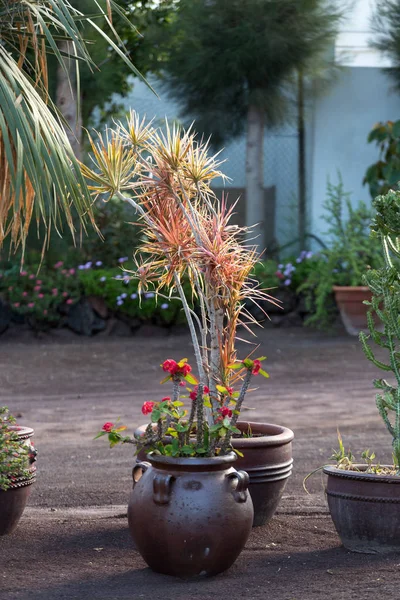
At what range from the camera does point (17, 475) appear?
4.03m

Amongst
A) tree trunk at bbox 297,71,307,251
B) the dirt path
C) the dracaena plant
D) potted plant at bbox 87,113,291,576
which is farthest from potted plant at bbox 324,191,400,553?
tree trunk at bbox 297,71,307,251

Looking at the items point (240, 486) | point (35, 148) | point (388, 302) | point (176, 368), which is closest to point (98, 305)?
point (388, 302)

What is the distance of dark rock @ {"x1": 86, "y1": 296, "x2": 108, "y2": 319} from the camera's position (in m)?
12.3

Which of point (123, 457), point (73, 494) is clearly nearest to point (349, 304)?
point (123, 457)

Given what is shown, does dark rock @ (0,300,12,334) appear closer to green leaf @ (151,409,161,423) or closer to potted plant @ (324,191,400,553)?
potted plant @ (324,191,400,553)

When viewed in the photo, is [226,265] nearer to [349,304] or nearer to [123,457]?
[123,457]

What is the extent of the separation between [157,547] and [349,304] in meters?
8.64

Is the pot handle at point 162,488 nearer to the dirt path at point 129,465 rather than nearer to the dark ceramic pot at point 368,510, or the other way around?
the dirt path at point 129,465

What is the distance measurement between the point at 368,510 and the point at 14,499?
1581 millimetres

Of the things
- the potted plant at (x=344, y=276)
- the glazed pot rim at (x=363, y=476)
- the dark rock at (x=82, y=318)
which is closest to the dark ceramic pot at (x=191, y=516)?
the glazed pot rim at (x=363, y=476)

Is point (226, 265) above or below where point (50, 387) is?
above

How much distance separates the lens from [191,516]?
3.44m

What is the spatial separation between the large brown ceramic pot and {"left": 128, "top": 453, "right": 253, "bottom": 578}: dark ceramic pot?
1.97ft

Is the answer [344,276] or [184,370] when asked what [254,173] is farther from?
[184,370]
